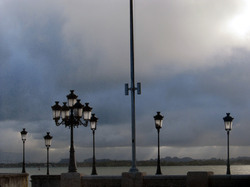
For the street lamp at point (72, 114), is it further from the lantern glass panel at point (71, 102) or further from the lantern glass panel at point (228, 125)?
the lantern glass panel at point (228, 125)

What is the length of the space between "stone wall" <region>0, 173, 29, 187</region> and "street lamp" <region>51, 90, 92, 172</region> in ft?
24.5

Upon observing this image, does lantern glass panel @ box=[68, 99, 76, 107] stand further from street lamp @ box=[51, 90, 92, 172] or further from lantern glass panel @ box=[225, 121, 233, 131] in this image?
lantern glass panel @ box=[225, 121, 233, 131]

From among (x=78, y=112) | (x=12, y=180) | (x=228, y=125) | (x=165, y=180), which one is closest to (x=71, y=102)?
(x=78, y=112)

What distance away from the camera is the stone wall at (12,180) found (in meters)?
33.1

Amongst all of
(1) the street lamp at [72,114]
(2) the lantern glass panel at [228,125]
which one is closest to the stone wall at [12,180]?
(1) the street lamp at [72,114]

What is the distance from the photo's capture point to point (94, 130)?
37.6 meters

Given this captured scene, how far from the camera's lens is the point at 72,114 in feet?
86.0

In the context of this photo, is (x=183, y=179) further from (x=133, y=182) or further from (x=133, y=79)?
(x=133, y=79)

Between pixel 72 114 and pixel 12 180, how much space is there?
10447 millimetres

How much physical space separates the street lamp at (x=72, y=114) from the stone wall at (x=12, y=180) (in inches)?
294

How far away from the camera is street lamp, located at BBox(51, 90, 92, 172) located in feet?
83.7

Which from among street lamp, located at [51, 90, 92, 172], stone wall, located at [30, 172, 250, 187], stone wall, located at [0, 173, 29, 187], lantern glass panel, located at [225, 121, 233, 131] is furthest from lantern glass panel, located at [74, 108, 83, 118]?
lantern glass panel, located at [225, 121, 233, 131]

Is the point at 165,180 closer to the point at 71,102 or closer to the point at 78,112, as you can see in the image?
the point at 78,112

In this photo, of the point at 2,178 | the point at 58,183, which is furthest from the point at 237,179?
the point at 2,178
